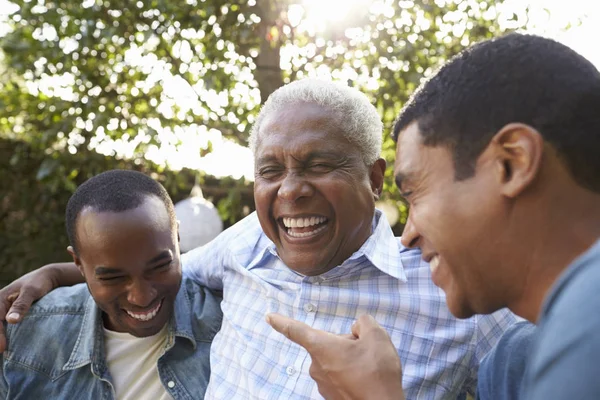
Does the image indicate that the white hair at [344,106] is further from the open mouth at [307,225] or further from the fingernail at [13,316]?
the fingernail at [13,316]

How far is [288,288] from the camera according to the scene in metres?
2.35

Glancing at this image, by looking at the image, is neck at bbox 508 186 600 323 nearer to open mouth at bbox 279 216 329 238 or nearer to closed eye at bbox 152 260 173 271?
open mouth at bbox 279 216 329 238

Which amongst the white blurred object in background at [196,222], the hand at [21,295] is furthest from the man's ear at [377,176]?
the white blurred object in background at [196,222]

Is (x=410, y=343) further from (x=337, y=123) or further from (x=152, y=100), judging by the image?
(x=152, y=100)

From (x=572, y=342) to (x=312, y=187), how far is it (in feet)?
4.97

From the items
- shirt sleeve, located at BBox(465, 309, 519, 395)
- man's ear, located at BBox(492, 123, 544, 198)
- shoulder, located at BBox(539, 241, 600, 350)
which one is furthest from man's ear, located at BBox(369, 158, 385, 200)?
shoulder, located at BBox(539, 241, 600, 350)

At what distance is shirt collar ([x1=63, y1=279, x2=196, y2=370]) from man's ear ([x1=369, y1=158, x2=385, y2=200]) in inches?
35.2

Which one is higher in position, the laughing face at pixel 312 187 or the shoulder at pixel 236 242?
the laughing face at pixel 312 187

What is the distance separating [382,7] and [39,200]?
4.34 meters

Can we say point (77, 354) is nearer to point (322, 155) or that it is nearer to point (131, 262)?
point (131, 262)

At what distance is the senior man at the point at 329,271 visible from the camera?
2082 millimetres

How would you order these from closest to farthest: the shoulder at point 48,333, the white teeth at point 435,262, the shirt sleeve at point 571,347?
1. the shirt sleeve at point 571,347
2. the white teeth at point 435,262
3. the shoulder at point 48,333

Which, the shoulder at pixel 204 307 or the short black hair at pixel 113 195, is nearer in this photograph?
the short black hair at pixel 113 195

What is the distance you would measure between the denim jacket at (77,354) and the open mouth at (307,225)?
2.01 feet
